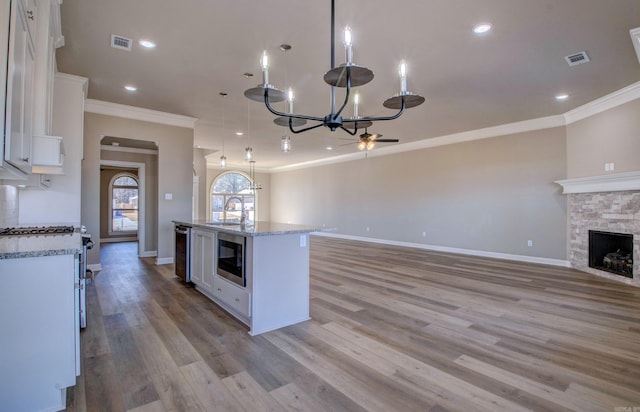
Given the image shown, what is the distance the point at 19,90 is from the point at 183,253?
3.08m

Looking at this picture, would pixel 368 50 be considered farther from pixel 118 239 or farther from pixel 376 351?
pixel 118 239

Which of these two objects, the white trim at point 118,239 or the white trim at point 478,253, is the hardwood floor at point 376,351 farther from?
the white trim at point 118,239

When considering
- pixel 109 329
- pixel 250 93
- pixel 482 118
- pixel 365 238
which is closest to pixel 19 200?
pixel 109 329

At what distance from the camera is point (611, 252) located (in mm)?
5410

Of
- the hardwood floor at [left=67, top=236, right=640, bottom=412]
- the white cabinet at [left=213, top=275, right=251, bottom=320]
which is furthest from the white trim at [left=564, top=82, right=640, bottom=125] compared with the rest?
the white cabinet at [left=213, top=275, right=251, bottom=320]

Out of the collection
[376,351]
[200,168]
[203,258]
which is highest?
[200,168]

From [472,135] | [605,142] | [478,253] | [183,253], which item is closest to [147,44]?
[183,253]

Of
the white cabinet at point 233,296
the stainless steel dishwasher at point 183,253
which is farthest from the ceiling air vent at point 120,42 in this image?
the white cabinet at point 233,296

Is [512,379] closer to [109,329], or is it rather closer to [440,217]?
[109,329]

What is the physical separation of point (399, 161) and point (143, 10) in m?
7.24

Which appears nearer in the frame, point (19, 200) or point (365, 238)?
point (19, 200)

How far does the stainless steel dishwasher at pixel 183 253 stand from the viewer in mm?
4465

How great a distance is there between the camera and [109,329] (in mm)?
2998

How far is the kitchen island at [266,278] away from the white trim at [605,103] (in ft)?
17.1
